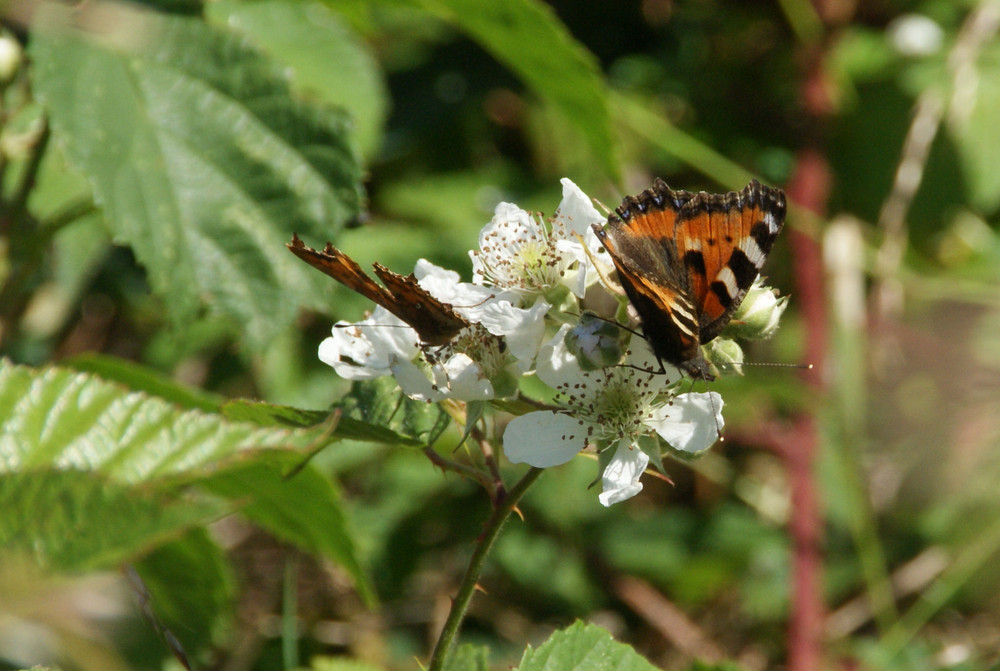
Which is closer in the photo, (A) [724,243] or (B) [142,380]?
(A) [724,243]

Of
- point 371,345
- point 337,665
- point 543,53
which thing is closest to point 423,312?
point 371,345

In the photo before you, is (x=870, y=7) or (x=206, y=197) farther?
(x=870, y=7)

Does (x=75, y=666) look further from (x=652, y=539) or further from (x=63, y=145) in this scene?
(x=652, y=539)

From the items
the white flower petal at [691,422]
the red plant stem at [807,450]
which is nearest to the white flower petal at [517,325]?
the white flower petal at [691,422]

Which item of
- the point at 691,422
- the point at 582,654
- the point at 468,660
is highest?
the point at 691,422

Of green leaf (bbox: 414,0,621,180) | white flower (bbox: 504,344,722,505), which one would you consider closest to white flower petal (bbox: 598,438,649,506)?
white flower (bbox: 504,344,722,505)

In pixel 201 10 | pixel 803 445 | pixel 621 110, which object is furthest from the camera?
pixel 621 110

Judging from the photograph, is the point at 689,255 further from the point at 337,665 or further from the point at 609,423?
the point at 337,665

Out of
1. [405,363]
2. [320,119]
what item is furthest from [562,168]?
[405,363]
